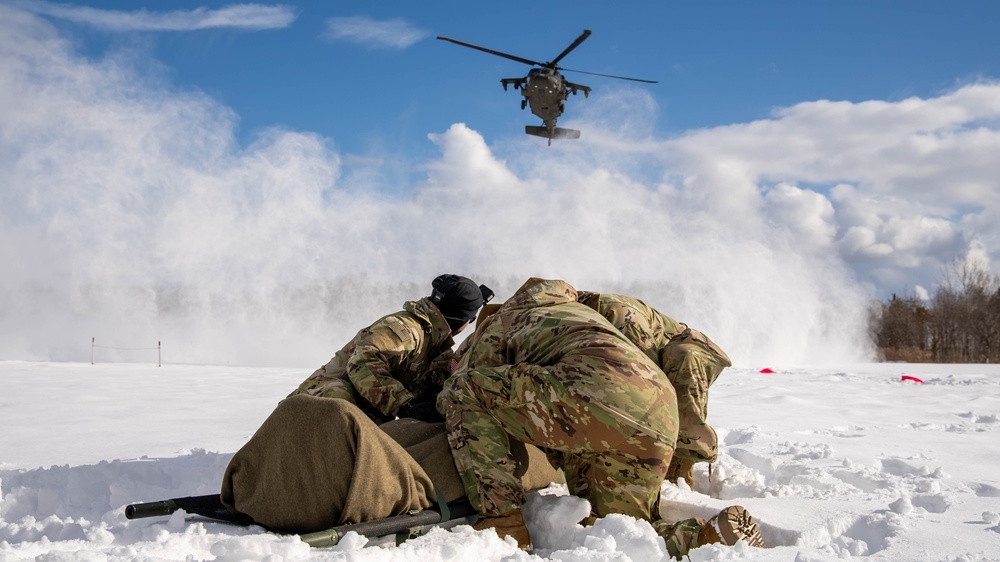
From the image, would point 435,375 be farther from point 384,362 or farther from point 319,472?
point 319,472

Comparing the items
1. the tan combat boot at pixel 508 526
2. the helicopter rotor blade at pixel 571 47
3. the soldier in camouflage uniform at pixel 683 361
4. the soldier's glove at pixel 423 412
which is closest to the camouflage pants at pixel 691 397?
the soldier in camouflage uniform at pixel 683 361

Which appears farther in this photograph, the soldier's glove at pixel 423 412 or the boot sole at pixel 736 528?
the soldier's glove at pixel 423 412

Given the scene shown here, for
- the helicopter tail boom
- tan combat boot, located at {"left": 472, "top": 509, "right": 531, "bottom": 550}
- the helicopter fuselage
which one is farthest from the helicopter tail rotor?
tan combat boot, located at {"left": 472, "top": 509, "right": 531, "bottom": 550}

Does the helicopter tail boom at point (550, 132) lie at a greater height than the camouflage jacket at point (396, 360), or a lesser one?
greater

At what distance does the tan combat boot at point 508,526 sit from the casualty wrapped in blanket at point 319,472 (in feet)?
0.90

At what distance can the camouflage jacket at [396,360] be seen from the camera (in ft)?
13.3

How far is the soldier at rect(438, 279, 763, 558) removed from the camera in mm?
2893

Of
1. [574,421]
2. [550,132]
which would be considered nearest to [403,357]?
[574,421]

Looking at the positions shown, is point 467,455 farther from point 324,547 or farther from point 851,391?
point 851,391

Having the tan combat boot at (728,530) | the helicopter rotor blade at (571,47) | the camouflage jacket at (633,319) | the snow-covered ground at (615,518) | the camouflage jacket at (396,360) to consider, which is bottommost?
the snow-covered ground at (615,518)

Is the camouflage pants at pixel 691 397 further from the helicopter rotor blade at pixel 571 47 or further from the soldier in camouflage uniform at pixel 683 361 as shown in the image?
the helicopter rotor blade at pixel 571 47

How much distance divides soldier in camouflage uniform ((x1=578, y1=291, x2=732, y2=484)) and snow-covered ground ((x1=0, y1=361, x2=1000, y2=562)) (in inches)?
11.2

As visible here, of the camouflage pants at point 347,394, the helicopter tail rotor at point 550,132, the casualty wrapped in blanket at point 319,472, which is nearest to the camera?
the casualty wrapped in blanket at point 319,472

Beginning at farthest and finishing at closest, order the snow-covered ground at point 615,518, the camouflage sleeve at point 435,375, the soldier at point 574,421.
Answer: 1. the camouflage sleeve at point 435,375
2. the soldier at point 574,421
3. the snow-covered ground at point 615,518
